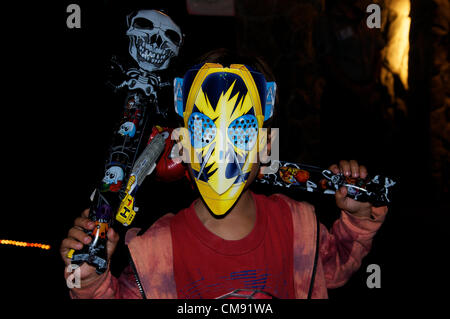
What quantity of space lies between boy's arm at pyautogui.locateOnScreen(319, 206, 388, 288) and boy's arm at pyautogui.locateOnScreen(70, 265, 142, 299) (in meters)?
0.60

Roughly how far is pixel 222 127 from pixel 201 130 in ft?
0.19

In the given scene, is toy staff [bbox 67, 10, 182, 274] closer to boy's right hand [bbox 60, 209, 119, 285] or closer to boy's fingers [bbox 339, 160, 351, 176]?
boy's right hand [bbox 60, 209, 119, 285]

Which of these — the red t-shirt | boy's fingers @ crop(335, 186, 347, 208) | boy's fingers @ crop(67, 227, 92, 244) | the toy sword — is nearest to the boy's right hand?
boy's fingers @ crop(67, 227, 92, 244)

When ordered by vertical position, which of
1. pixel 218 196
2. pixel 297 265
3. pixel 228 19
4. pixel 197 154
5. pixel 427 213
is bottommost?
pixel 427 213

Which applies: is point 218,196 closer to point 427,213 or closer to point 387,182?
point 387,182

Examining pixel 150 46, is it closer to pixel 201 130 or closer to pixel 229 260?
pixel 201 130

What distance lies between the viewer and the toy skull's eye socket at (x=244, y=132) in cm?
102

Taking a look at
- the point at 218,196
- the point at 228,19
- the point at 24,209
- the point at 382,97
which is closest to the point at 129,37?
the point at 218,196

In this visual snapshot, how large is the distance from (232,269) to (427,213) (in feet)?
6.06

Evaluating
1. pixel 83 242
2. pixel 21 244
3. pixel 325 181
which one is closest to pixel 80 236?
pixel 83 242

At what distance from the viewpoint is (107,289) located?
1.02 metres

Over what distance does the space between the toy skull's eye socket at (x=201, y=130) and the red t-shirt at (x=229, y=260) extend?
10.4 inches

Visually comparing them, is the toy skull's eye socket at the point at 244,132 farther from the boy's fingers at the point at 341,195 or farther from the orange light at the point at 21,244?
the orange light at the point at 21,244

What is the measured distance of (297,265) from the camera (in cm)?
117
